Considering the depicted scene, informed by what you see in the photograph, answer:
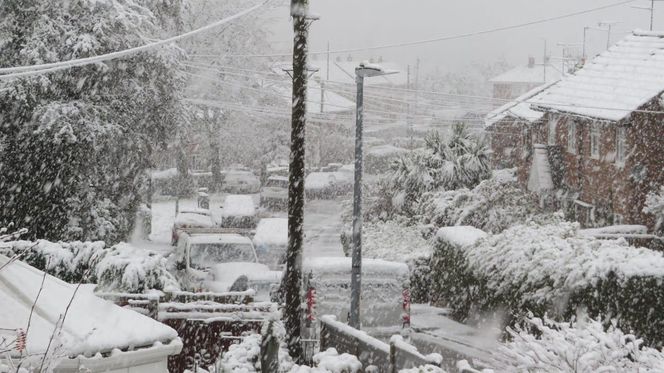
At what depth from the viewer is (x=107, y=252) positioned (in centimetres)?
1534

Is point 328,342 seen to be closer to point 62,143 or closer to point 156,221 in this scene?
point 62,143

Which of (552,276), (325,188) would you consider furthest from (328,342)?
(325,188)

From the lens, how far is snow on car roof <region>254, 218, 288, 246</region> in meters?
25.8

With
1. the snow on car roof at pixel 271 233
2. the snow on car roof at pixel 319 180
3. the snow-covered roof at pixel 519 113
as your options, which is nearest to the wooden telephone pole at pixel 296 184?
the snow on car roof at pixel 271 233

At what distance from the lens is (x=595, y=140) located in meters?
27.6

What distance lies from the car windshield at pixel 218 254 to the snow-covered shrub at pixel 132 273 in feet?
16.0

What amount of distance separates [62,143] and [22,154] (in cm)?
98

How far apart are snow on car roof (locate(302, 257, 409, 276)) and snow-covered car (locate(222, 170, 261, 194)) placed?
3438 cm

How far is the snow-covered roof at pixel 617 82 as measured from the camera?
24.8 m

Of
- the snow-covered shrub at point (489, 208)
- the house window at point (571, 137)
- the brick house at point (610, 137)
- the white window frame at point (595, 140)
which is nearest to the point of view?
the brick house at point (610, 137)

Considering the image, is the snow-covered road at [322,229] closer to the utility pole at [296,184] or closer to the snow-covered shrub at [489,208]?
the snow-covered shrub at [489,208]

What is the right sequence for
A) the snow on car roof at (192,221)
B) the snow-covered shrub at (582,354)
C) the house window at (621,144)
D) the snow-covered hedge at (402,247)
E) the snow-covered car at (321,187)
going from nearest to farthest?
the snow-covered shrub at (582,354) → the snow-covered hedge at (402,247) → the house window at (621,144) → the snow on car roof at (192,221) → the snow-covered car at (321,187)

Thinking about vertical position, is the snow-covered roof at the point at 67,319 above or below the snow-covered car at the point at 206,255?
above

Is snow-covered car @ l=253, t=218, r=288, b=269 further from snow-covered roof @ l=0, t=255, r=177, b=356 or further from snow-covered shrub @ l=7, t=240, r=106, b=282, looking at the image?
snow-covered roof @ l=0, t=255, r=177, b=356
